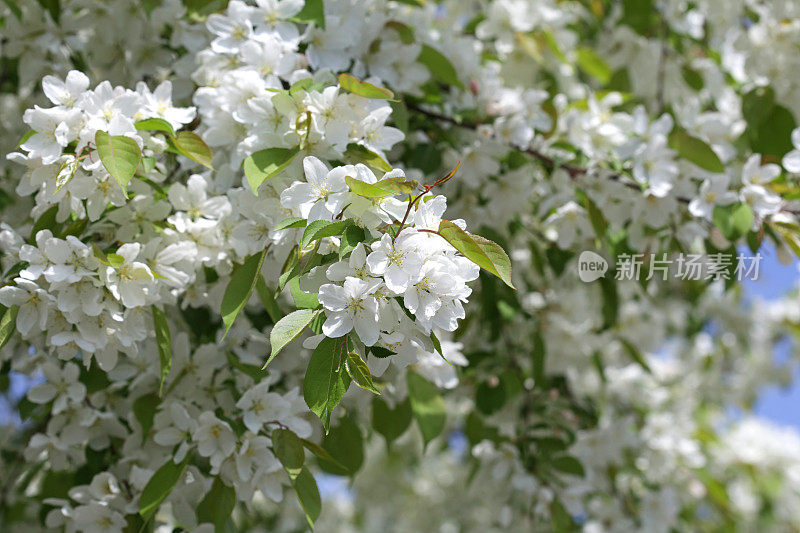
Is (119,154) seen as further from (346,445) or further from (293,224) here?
(346,445)

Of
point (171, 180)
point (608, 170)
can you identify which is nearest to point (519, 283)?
point (608, 170)

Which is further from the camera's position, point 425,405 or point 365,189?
point 425,405

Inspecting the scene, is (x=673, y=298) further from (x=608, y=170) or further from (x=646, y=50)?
(x=608, y=170)

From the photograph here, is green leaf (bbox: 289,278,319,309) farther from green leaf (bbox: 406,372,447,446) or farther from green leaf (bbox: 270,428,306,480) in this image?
green leaf (bbox: 406,372,447,446)

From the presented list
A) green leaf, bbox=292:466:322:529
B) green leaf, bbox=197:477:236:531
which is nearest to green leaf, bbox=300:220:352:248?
green leaf, bbox=292:466:322:529

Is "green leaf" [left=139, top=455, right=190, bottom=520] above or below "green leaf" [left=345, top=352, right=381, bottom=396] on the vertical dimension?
below

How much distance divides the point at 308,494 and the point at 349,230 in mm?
519

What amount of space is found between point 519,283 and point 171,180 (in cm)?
123

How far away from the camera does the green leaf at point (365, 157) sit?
1337 mm

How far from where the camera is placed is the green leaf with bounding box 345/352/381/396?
3.50ft

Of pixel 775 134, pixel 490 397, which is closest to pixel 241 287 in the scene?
pixel 490 397

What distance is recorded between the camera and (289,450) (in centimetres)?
134

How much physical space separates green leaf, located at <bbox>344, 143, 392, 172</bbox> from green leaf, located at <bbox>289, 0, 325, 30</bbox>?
0.37m

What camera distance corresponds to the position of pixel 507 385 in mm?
2047
